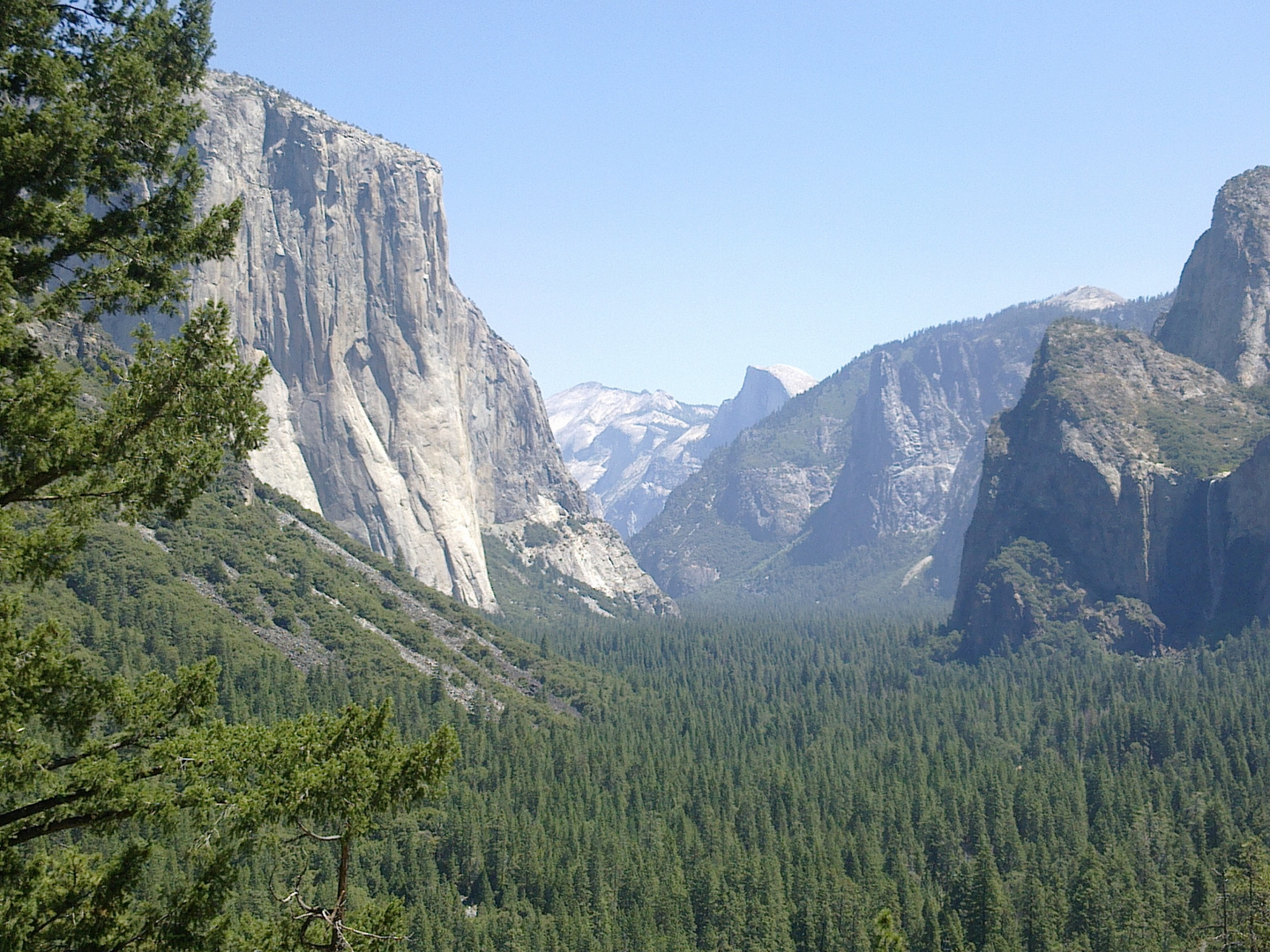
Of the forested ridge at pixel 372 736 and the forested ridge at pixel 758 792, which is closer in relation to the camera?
the forested ridge at pixel 372 736

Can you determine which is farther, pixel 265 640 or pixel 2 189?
pixel 265 640

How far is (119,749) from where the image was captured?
666 inches

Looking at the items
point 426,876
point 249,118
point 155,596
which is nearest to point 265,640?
point 155,596

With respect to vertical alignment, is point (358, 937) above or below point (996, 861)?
Result: above

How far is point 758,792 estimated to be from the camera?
104 meters

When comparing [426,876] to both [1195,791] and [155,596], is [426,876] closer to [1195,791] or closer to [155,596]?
[155,596]

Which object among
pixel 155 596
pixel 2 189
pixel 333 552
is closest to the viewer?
pixel 2 189

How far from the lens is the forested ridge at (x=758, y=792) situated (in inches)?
2859

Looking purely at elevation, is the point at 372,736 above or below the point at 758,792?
above

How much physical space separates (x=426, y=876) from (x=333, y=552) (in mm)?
86903

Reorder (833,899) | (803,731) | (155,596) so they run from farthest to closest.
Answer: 1. (803,731)
2. (155,596)
3. (833,899)

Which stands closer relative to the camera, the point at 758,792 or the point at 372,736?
the point at 372,736

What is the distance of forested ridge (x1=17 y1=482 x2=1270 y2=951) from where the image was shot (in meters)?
72.6

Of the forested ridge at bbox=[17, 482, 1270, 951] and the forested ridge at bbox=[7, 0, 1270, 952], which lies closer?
the forested ridge at bbox=[7, 0, 1270, 952]
